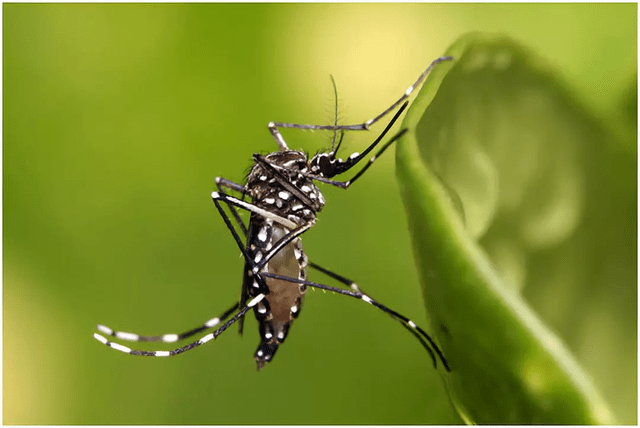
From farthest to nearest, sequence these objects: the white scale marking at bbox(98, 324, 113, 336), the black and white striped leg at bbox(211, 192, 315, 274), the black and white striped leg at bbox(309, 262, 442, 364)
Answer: the black and white striped leg at bbox(211, 192, 315, 274), the white scale marking at bbox(98, 324, 113, 336), the black and white striped leg at bbox(309, 262, 442, 364)

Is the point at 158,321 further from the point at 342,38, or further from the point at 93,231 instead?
the point at 342,38

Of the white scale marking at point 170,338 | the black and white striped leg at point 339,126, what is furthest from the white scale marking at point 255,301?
the black and white striped leg at point 339,126

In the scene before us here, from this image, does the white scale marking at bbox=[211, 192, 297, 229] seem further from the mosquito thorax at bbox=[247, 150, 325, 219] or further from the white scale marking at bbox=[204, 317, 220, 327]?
the white scale marking at bbox=[204, 317, 220, 327]

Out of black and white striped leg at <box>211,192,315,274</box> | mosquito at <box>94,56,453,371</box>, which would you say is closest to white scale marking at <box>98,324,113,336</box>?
mosquito at <box>94,56,453,371</box>

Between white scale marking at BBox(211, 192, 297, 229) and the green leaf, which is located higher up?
white scale marking at BBox(211, 192, 297, 229)

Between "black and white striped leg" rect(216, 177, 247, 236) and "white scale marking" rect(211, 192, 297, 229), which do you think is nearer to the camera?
"black and white striped leg" rect(216, 177, 247, 236)

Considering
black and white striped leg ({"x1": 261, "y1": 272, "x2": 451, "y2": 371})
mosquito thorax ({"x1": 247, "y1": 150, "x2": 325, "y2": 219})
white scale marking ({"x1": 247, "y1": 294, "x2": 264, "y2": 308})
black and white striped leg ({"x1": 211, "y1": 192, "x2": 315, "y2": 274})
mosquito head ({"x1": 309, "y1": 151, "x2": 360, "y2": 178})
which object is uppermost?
mosquito head ({"x1": 309, "y1": 151, "x2": 360, "y2": 178})

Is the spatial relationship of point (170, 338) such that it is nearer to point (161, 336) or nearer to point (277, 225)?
point (161, 336)

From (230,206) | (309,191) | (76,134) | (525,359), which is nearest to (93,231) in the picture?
(76,134)
